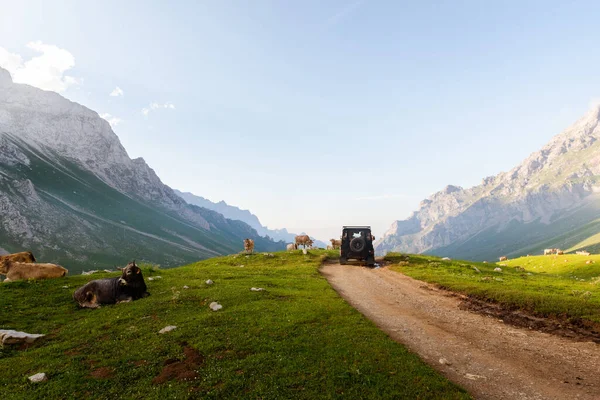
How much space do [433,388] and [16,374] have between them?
546 inches

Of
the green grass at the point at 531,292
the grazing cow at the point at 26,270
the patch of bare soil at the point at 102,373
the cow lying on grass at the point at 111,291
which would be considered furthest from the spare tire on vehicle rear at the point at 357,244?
the patch of bare soil at the point at 102,373

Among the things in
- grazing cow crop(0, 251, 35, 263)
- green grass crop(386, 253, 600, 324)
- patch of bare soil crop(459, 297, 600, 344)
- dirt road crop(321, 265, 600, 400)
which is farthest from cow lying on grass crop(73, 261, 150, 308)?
green grass crop(386, 253, 600, 324)

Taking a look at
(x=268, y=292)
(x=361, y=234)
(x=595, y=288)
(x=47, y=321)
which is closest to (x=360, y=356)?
(x=268, y=292)

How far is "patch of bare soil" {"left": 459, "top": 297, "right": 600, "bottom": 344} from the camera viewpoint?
44.5 feet

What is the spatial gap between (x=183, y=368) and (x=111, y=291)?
38.9 feet

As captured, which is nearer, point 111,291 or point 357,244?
point 111,291

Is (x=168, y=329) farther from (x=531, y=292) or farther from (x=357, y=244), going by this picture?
(x=357, y=244)

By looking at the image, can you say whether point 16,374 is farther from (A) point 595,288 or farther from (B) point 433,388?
(A) point 595,288

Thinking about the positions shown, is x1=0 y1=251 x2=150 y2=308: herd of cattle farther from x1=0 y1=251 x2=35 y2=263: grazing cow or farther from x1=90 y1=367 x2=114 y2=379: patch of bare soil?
x1=90 y1=367 x2=114 y2=379: patch of bare soil

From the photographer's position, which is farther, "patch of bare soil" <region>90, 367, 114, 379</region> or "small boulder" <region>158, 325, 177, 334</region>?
"small boulder" <region>158, 325, 177, 334</region>

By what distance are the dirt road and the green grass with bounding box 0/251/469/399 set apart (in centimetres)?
125

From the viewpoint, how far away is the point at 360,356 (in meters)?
10.7

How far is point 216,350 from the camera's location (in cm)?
1148

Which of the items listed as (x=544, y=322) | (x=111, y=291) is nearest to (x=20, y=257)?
(x=111, y=291)
